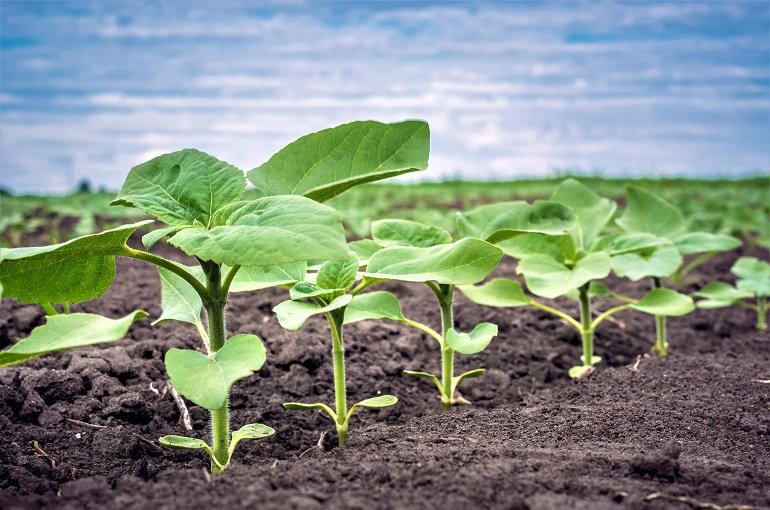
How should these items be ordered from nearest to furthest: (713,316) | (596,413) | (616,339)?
1. (596,413)
2. (616,339)
3. (713,316)

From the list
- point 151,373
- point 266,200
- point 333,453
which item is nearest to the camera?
point 266,200

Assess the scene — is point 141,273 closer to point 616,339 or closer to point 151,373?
point 151,373

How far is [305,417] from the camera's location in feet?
9.23

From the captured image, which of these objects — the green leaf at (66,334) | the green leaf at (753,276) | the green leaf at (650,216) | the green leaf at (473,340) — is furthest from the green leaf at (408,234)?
the green leaf at (753,276)

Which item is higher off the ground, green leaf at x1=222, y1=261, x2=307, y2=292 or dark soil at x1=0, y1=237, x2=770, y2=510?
green leaf at x1=222, y1=261, x2=307, y2=292

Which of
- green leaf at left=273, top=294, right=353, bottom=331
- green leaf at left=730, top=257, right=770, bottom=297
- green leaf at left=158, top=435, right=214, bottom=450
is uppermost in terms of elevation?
green leaf at left=273, top=294, right=353, bottom=331

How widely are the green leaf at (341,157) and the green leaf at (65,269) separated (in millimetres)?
403

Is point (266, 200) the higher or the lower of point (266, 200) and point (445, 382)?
the higher

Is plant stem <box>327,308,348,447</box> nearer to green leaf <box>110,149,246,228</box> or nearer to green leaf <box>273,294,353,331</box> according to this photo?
green leaf <box>273,294,353,331</box>

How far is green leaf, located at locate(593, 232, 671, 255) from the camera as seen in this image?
318cm

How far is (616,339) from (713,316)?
1201mm

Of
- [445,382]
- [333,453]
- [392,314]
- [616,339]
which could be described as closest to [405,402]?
[445,382]

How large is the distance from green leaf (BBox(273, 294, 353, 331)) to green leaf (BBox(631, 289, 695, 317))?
1635 millimetres

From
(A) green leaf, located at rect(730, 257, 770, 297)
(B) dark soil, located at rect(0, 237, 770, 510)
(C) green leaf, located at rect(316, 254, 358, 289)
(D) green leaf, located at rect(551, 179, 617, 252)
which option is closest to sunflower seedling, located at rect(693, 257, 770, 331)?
(A) green leaf, located at rect(730, 257, 770, 297)
